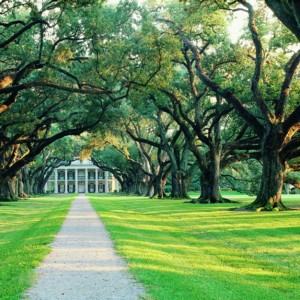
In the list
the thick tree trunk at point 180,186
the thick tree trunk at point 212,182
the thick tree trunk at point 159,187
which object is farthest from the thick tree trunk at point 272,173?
the thick tree trunk at point 159,187

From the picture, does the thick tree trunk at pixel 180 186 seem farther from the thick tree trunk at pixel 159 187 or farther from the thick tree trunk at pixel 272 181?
the thick tree trunk at pixel 272 181

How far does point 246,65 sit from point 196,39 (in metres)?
3.36

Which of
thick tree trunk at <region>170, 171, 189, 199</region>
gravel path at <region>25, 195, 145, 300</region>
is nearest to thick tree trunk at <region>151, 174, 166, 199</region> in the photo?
thick tree trunk at <region>170, 171, 189, 199</region>

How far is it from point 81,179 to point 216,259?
12629cm

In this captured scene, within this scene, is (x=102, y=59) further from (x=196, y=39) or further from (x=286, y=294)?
(x=286, y=294)

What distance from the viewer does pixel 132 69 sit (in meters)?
23.3

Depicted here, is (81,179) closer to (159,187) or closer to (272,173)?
(159,187)

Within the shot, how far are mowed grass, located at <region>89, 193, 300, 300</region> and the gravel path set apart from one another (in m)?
0.26

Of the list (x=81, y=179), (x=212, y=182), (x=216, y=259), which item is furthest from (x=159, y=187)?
(x=81, y=179)

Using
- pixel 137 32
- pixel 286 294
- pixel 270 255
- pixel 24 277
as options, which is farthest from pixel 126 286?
pixel 137 32

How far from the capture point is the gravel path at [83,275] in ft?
19.8

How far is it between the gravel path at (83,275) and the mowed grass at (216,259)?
263 millimetres

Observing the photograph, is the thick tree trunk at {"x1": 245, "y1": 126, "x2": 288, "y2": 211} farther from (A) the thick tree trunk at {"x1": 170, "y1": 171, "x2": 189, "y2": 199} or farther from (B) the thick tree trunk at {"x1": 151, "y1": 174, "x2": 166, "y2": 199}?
(B) the thick tree trunk at {"x1": 151, "y1": 174, "x2": 166, "y2": 199}

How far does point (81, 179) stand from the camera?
134 metres
